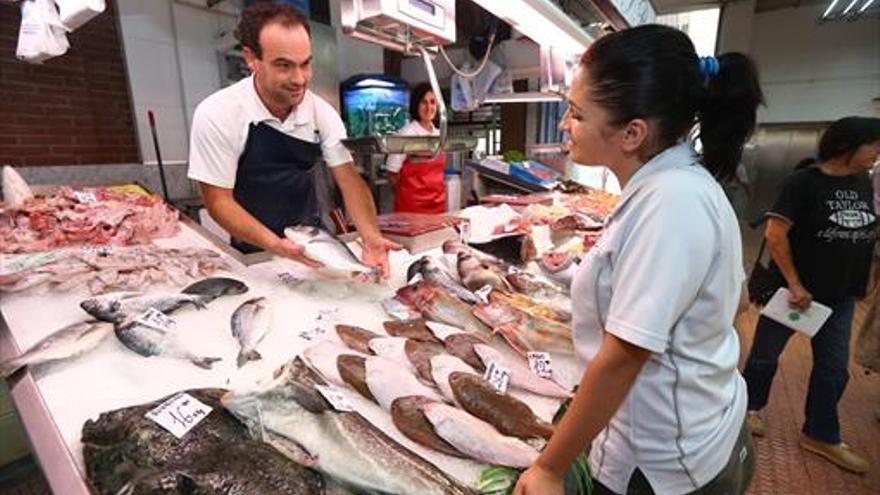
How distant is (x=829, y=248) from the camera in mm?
2496

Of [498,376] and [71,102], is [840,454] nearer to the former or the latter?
[498,376]

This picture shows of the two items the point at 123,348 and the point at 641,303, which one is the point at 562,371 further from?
the point at 123,348

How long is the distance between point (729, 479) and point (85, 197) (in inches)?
111

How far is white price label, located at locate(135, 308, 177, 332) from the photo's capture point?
1.14 meters

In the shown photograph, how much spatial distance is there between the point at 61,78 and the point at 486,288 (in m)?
5.17

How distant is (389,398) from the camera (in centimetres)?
98

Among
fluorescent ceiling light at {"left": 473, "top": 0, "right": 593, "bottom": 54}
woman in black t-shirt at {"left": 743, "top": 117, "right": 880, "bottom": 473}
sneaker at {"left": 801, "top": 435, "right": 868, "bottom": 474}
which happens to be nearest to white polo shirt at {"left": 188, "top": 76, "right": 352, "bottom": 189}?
fluorescent ceiling light at {"left": 473, "top": 0, "right": 593, "bottom": 54}

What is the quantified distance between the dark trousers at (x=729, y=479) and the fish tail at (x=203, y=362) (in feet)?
3.02

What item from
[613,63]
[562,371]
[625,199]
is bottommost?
[562,371]

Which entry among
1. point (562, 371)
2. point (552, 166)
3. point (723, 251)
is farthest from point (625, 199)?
point (552, 166)

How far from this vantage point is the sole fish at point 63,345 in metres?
0.95

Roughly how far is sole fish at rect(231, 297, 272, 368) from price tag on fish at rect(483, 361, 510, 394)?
56 cm

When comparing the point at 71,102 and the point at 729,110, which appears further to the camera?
the point at 71,102

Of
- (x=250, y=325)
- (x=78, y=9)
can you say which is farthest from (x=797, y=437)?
(x=78, y=9)
